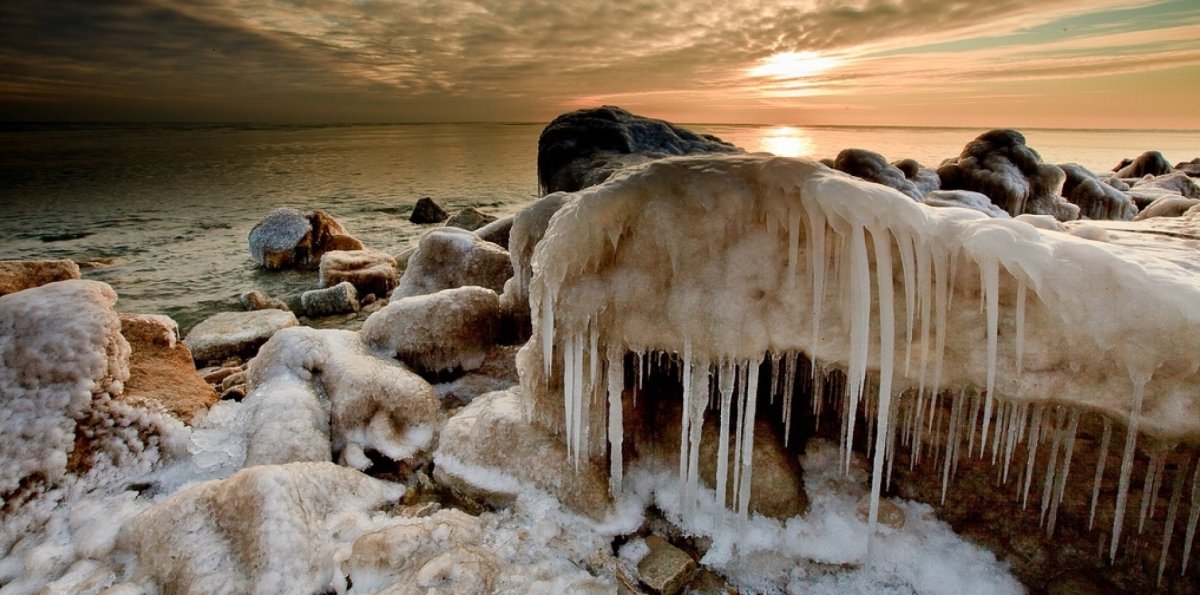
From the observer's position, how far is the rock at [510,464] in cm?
504

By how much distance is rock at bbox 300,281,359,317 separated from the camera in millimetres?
11648

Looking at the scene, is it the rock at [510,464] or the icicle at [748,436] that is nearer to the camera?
the icicle at [748,436]

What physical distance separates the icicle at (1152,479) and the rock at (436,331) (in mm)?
6263

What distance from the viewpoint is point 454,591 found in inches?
152

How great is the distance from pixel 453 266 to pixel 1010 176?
1312cm

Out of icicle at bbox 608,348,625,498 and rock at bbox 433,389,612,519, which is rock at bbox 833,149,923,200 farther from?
rock at bbox 433,389,612,519

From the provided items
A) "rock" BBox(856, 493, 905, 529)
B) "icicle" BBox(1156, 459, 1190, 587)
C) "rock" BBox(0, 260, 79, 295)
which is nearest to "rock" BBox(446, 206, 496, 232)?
"rock" BBox(0, 260, 79, 295)

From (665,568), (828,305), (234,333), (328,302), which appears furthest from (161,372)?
(828,305)

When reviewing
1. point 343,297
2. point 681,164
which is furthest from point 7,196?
point 681,164

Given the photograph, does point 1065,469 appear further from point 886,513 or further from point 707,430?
point 707,430

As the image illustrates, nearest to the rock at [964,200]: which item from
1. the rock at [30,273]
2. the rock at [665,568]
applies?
the rock at [665,568]

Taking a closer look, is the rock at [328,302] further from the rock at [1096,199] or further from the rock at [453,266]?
the rock at [1096,199]

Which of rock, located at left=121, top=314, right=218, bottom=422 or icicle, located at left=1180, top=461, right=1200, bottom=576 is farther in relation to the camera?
rock, located at left=121, top=314, right=218, bottom=422

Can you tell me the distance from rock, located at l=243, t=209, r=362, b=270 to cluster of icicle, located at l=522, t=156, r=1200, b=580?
1322 centimetres
